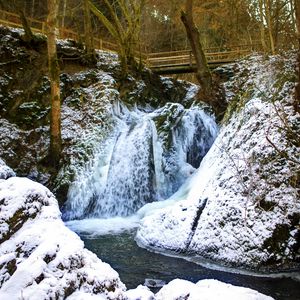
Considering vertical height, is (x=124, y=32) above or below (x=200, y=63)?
above

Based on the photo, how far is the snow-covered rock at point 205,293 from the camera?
3.30 meters

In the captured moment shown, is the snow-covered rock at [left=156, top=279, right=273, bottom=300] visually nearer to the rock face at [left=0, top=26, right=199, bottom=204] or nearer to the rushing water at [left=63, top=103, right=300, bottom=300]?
the rushing water at [left=63, top=103, right=300, bottom=300]

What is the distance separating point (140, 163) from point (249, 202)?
4697 millimetres

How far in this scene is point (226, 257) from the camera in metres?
6.21

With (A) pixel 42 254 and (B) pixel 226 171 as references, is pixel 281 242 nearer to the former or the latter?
(B) pixel 226 171

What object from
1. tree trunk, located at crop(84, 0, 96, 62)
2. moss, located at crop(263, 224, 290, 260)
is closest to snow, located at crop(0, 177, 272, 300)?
moss, located at crop(263, 224, 290, 260)

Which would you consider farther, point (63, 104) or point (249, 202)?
point (63, 104)

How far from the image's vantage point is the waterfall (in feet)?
33.1

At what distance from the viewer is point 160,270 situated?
6.03 meters

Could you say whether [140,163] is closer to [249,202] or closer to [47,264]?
[249,202]

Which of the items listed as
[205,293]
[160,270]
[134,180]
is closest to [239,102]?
[134,180]

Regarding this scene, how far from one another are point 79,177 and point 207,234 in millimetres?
4642

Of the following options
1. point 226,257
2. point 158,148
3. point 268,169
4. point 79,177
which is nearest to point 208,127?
point 158,148

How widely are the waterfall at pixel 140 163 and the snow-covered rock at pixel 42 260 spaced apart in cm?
629
